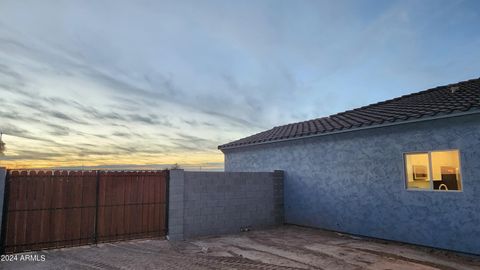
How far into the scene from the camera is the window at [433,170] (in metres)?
→ 8.02

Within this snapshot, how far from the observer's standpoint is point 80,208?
8641mm

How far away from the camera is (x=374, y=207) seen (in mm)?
Result: 9805

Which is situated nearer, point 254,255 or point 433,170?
point 254,255

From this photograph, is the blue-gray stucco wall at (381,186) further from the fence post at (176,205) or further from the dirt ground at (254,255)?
the fence post at (176,205)

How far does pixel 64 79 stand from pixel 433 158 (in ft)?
44.2

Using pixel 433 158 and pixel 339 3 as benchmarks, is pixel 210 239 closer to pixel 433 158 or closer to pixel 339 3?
pixel 433 158

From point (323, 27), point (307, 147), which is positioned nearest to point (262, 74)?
point (323, 27)

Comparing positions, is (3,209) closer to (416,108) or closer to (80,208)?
(80,208)

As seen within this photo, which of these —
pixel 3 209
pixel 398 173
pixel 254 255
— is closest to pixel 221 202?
pixel 254 255

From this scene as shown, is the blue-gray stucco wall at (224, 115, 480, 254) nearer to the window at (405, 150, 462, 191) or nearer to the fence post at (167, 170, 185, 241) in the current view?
the window at (405, 150, 462, 191)

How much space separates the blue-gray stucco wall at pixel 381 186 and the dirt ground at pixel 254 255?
0.55 m

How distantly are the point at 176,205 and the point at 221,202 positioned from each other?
5.96 ft

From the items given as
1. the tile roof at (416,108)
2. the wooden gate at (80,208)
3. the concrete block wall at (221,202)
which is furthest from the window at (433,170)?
the wooden gate at (80,208)

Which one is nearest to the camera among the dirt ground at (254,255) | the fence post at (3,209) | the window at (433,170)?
the dirt ground at (254,255)
